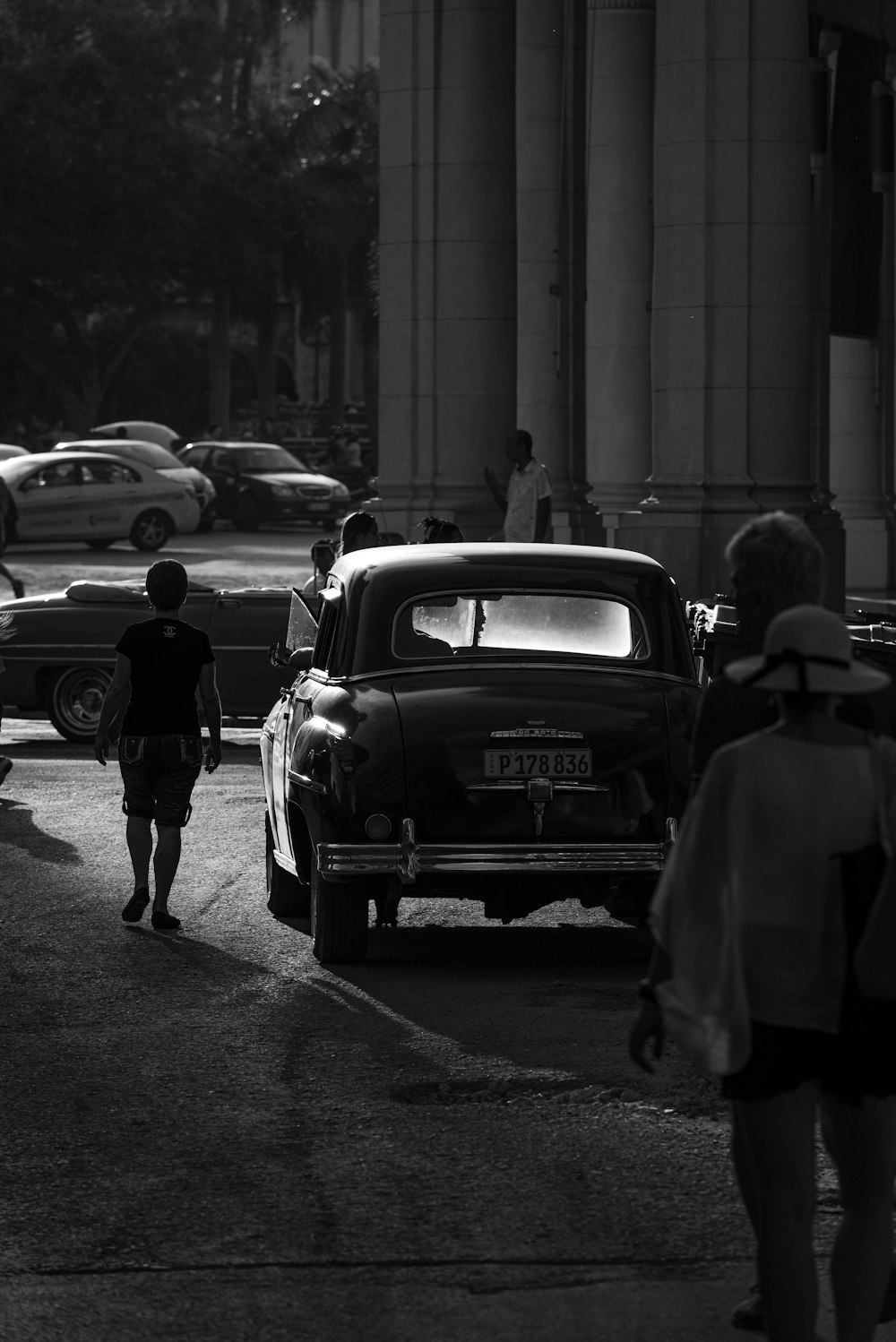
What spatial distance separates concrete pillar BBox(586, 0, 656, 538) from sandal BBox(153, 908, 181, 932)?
Answer: 21.6 meters

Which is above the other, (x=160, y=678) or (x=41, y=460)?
(x=41, y=460)

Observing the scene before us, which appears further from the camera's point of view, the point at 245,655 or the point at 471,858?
the point at 245,655

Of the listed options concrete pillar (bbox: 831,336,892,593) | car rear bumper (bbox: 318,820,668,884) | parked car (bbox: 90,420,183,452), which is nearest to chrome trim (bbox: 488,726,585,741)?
car rear bumper (bbox: 318,820,668,884)

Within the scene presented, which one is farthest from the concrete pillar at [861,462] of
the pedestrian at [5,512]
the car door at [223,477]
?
the car door at [223,477]

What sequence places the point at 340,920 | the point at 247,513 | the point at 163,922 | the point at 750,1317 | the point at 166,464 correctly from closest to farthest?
the point at 750,1317, the point at 340,920, the point at 163,922, the point at 166,464, the point at 247,513

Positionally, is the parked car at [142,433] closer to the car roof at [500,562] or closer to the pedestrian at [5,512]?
the pedestrian at [5,512]

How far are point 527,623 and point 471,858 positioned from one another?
129 centimetres

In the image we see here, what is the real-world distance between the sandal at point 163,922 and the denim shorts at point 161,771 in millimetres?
396

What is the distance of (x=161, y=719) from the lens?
1020cm

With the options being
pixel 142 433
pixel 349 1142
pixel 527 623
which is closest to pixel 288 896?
pixel 527 623

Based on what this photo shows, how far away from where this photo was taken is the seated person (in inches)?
380

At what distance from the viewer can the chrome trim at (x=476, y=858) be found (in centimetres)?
881

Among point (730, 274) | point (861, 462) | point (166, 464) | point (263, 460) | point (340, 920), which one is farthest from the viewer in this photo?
point (263, 460)

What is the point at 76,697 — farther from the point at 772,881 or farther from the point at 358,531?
the point at 772,881
